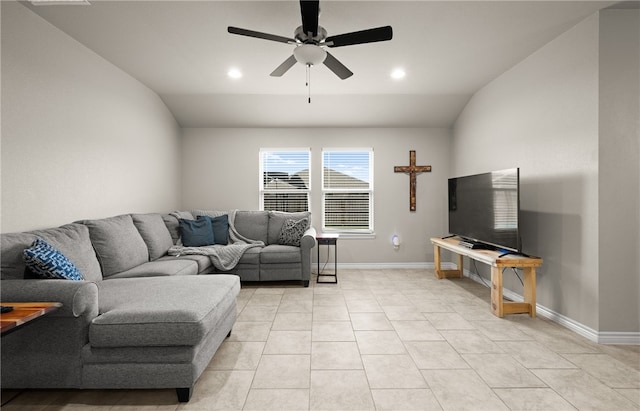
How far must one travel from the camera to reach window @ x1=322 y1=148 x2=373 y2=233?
563 centimetres

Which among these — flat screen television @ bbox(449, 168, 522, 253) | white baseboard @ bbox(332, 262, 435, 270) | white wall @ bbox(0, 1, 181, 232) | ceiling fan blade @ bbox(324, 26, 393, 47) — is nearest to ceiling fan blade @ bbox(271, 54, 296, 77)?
ceiling fan blade @ bbox(324, 26, 393, 47)

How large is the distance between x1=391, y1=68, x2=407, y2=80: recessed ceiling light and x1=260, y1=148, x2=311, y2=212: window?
203 centimetres

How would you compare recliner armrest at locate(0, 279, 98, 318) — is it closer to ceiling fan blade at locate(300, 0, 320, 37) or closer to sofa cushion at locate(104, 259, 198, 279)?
sofa cushion at locate(104, 259, 198, 279)

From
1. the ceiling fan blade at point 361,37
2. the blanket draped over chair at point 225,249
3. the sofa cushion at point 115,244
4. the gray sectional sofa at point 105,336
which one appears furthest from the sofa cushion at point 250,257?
the ceiling fan blade at point 361,37

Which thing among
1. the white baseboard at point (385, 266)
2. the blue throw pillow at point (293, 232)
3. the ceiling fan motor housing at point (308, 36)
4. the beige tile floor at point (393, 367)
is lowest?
the beige tile floor at point (393, 367)

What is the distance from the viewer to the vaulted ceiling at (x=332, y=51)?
105 inches

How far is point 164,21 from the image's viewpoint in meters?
2.83

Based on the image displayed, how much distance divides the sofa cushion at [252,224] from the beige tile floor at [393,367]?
1490 mm

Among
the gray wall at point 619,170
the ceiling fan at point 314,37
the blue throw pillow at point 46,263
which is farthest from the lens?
the gray wall at point 619,170

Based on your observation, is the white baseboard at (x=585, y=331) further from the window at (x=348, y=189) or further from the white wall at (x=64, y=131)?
the white wall at (x=64, y=131)

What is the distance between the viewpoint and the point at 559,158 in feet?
10.1

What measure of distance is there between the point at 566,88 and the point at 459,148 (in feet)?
7.50

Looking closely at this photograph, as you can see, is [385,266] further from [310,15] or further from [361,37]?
[310,15]

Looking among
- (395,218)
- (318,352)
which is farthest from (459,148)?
(318,352)
